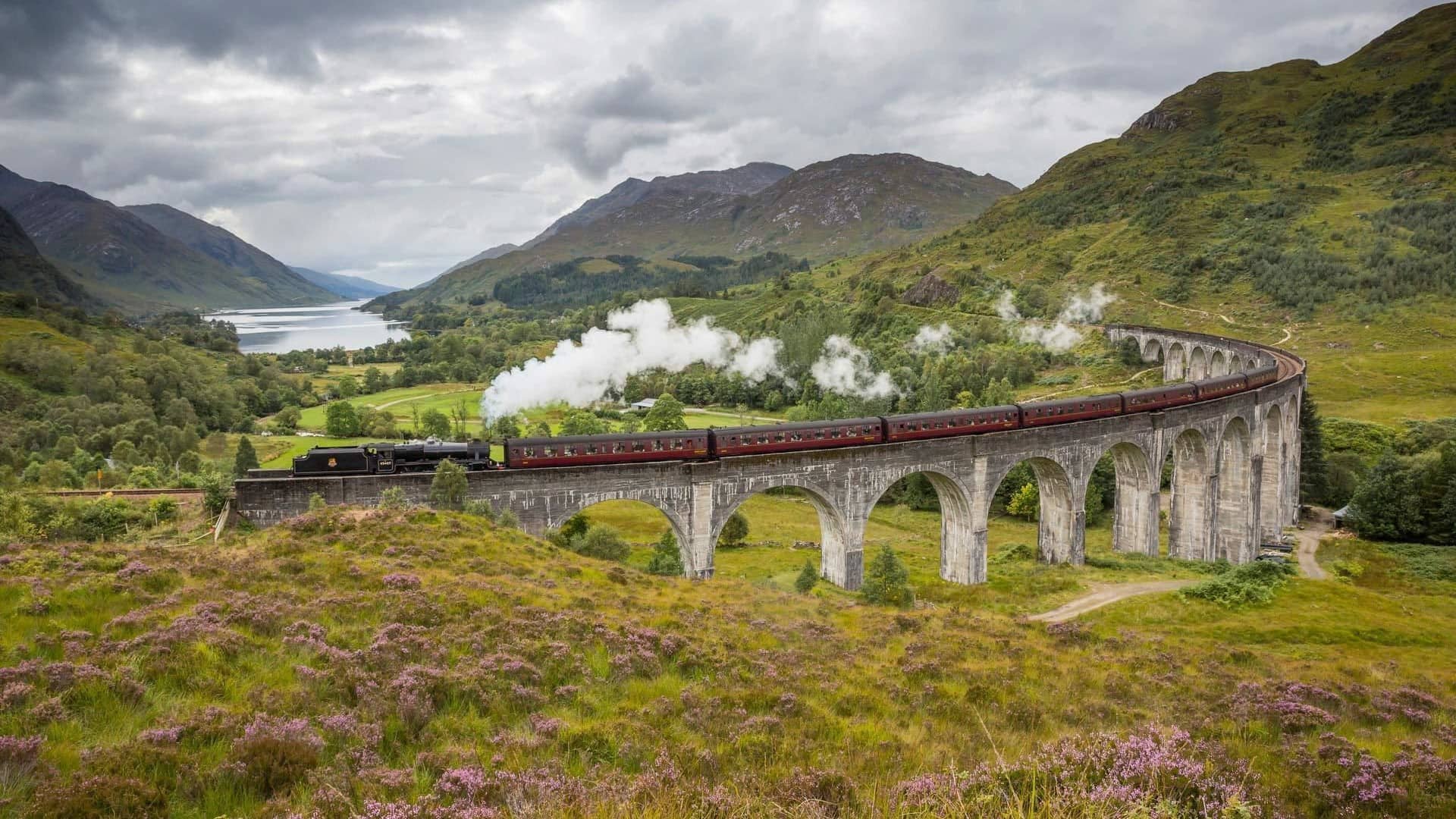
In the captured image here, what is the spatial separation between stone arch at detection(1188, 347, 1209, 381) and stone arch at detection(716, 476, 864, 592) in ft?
224

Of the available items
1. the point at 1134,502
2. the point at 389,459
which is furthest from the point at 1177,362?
the point at 389,459

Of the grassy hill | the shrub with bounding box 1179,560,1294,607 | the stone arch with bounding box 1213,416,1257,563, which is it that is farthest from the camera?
Result: the stone arch with bounding box 1213,416,1257,563

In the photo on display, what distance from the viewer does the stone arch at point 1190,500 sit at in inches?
1823

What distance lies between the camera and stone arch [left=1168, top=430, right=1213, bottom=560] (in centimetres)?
4631

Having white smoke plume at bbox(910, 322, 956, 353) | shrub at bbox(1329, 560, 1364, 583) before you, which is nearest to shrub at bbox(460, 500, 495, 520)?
shrub at bbox(1329, 560, 1364, 583)

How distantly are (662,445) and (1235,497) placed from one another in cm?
4107

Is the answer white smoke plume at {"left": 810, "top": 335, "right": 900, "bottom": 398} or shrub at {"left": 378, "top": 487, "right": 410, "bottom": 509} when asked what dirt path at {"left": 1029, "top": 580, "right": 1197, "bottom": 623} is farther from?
white smoke plume at {"left": 810, "top": 335, "right": 900, "bottom": 398}

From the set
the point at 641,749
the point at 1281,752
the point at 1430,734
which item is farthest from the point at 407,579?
the point at 1430,734

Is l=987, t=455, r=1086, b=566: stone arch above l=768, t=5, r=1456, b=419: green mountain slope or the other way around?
the other way around

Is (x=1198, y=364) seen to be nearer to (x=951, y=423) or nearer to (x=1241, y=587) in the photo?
(x=1241, y=587)

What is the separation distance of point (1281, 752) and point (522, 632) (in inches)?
496

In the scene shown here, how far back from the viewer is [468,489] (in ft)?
96.0

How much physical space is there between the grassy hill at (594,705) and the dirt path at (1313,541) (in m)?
27.8

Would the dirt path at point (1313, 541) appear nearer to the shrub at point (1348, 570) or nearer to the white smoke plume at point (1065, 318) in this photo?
the shrub at point (1348, 570)
